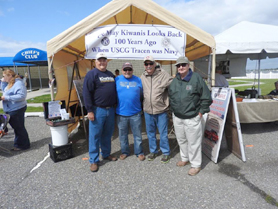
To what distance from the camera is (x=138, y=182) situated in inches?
113

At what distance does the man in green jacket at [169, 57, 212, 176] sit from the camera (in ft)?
9.30

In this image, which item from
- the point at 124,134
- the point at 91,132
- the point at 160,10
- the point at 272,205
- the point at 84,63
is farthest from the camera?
the point at 84,63

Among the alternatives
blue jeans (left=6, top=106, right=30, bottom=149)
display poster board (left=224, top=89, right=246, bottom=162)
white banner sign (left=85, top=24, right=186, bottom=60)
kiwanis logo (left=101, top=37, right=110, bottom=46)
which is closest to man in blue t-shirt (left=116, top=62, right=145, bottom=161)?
white banner sign (left=85, top=24, right=186, bottom=60)

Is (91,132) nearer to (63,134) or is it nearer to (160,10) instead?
(63,134)

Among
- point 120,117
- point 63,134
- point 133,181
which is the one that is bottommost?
point 133,181

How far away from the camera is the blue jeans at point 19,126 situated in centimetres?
397

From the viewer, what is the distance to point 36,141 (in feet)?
16.0

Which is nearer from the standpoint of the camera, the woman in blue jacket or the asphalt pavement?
the asphalt pavement

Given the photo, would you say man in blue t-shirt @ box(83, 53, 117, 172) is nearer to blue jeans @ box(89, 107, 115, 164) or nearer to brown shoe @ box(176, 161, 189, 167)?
blue jeans @ box(89, 107, 115, 164)

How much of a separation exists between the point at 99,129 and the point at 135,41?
6.45 feet

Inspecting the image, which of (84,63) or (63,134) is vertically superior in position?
(84,63)

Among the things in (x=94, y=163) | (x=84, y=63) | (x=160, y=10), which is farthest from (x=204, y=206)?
(x=84, y=63)

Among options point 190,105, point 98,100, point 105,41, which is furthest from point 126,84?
point 105,41

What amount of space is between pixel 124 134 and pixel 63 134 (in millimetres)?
1188
